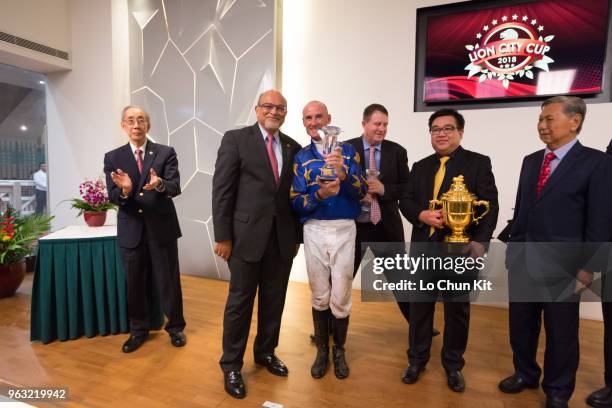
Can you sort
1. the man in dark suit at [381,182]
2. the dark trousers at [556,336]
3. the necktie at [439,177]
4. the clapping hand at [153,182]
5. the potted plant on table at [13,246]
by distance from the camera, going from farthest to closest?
the potted plant on table at [13,246]
the man in dark suit at [381,182]
the clapping hand at [153,182]
the necktie at [439,177]
the dark trousers at [556,336]

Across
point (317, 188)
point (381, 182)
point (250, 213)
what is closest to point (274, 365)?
point (250, 213)

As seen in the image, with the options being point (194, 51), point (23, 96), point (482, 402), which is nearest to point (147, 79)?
point (194, 51)

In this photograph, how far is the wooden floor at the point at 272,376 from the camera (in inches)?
84.3

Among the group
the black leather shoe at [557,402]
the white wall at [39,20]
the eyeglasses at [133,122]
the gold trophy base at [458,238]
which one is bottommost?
the black leather shoe at [557,402]

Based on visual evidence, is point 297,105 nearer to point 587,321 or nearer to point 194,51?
point 194,51

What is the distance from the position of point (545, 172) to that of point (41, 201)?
633 centimetres

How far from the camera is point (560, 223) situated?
6.31 ft

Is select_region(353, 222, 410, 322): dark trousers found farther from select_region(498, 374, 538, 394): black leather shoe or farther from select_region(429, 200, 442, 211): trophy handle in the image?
select_region(498, 374, 538, 394): black leather shoe

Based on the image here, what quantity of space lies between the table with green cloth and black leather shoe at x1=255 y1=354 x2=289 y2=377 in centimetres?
120

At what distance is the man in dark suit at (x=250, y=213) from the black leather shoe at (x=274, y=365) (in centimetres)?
26

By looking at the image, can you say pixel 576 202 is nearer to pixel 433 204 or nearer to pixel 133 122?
pixel 433 204

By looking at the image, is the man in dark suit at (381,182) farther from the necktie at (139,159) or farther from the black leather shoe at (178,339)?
the necktie at (139,159)

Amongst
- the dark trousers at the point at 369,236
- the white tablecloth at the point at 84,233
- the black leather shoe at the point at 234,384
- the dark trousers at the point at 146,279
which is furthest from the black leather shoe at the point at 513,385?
the white tablecloth at the point at 84,233

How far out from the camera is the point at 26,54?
15.1 feet
